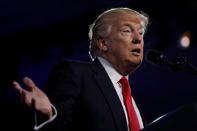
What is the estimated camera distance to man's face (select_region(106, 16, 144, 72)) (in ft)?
6.53

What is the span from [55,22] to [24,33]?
1.27ft

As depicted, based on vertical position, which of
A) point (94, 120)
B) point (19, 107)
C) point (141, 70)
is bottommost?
point (19, 107)

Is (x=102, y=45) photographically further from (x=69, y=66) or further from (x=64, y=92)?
(x=64, y=92)

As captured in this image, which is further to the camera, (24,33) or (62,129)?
(24,33)

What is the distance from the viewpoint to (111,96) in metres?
1.70

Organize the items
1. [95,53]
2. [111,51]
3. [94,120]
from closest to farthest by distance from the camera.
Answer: [94,120] < [111,51] < [95,53]

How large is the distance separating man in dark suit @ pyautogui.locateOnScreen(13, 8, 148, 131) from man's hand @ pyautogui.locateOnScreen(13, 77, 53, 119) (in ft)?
0.36

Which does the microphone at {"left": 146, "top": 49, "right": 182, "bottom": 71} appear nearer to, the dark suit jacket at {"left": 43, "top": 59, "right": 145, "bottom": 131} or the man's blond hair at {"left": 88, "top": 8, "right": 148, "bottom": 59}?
the dark suit jacket at {"left": 43, "top": 59, "right": 145, "bottom": 131}

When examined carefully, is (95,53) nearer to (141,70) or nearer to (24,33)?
(24,33)

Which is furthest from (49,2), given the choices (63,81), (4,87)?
(63,81)

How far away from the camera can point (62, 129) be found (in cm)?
148

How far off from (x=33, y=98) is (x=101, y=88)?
Result: 0.63 metres

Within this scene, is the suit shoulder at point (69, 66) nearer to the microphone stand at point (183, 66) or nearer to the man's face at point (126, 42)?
the man's face at point (126, 42)

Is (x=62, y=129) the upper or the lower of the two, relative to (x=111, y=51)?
lower
